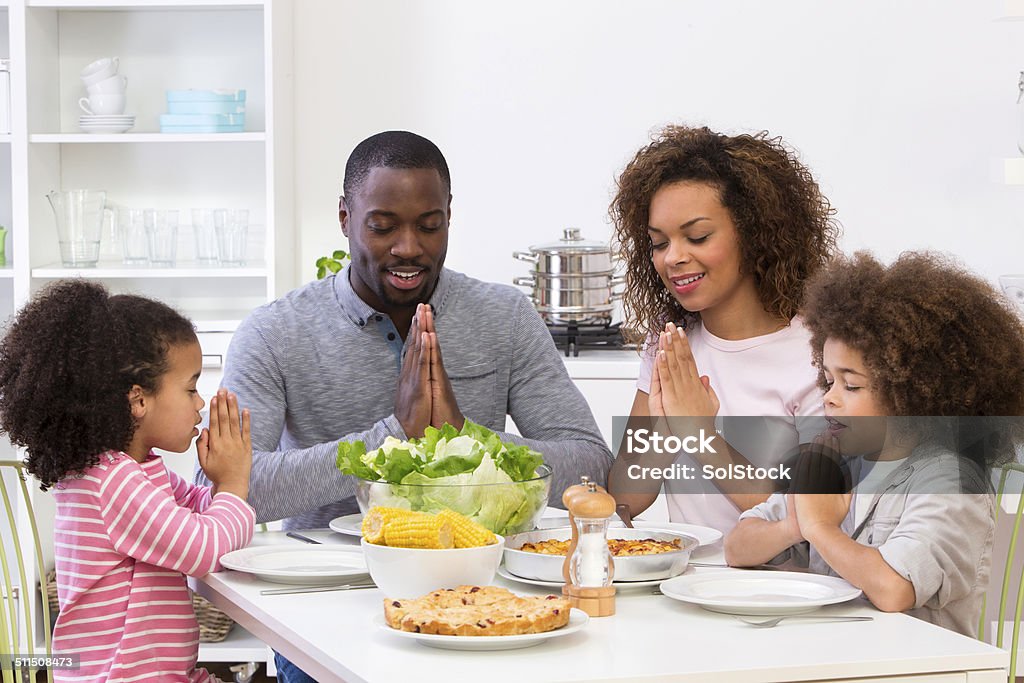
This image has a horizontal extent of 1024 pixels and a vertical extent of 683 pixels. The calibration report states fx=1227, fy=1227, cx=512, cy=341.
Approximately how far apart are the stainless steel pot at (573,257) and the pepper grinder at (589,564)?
5.73ft

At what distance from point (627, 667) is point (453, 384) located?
1.02 metres

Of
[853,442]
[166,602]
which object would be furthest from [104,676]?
[853,442]

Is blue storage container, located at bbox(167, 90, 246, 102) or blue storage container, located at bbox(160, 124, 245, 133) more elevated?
blue storage container, located at bbox(167, 90, 246, 102)

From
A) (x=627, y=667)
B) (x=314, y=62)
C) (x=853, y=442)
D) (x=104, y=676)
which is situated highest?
(x=314, y=62)

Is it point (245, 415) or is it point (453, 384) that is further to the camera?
point (453, 384)

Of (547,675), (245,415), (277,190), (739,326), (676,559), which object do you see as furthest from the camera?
(277,190)

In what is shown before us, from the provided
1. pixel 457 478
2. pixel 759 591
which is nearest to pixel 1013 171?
pixel 759 591

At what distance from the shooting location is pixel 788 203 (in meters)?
2.05

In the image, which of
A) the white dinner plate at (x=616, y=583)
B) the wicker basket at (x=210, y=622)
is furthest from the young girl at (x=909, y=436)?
the wicker basket at (x=210, y=622)

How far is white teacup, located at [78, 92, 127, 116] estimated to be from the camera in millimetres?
3201

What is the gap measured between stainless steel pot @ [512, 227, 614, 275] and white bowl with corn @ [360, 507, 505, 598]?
175cm

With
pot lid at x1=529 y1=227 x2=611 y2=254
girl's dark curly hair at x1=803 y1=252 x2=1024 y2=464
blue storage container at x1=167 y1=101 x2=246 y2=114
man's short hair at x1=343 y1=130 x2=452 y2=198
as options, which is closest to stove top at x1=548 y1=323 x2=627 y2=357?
pot lid at x1=529 y1=227 x2=611 y2=254

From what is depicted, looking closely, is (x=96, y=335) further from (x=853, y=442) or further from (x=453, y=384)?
(x=853, y=442)

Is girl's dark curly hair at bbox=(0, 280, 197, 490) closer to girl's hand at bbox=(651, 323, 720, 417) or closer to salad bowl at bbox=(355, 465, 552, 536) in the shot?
salad bowl at bbox=(355, 465, 552, 536)
